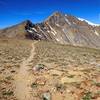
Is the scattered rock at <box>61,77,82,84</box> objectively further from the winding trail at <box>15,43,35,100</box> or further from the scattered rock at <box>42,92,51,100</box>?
the scattered rock at <box>42,92,51,100</box>

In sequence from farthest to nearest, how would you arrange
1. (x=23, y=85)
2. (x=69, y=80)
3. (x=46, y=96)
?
Result: (x=69, y=80) < (x=23, y=85) < (x=46, y=96)

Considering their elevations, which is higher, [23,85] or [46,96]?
[23,85]

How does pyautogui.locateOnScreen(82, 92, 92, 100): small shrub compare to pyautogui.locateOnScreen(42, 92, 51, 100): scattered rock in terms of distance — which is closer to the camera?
pyautogui.locateOnScreen(82, 92, 92, 100): small shrub

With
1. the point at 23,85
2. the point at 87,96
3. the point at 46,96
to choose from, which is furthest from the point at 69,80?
the point at 46,96

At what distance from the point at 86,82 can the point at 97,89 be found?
2.50 m

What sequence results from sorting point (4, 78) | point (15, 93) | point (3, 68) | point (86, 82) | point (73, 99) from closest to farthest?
point (73, 99), point (15, 93), point (86, 82), point (4, 78), point (3, 68)

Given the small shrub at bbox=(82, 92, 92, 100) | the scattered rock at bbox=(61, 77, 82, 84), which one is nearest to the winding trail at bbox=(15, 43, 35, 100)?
the scattered rock at bbox=(61, 77, 82, 84)

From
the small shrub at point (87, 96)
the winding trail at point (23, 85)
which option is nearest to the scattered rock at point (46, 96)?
the winding trail at point (23, 85)

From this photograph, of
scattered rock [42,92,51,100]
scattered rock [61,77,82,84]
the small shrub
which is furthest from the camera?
scattered rock [61,77,82,84]

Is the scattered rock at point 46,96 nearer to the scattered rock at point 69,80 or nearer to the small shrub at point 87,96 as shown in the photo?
the small shrub at point 87,96

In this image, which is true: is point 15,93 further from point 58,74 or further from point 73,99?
point 58,74

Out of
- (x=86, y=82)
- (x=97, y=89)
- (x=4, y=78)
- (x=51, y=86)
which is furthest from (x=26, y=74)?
(x=97, y=89)

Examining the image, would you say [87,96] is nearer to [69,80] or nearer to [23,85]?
[69,80]

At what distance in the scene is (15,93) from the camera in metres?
19.5
